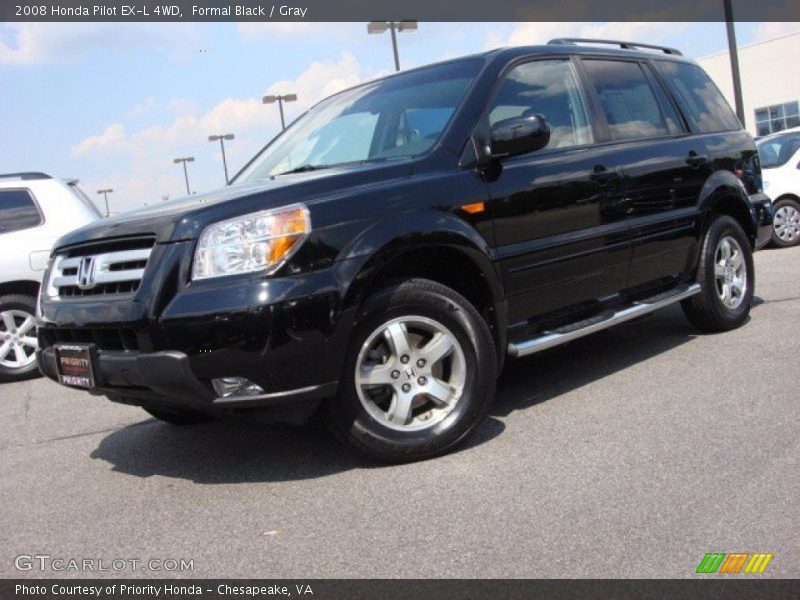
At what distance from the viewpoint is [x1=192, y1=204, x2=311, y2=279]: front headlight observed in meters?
3.32

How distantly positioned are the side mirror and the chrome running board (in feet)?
3.29

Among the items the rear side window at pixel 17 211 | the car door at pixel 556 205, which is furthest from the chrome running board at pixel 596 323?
the rear side window at pixel 17 211

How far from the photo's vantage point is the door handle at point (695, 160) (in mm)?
5534

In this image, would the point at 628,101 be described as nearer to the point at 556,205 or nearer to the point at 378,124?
the point at 556,205

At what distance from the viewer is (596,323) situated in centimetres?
458

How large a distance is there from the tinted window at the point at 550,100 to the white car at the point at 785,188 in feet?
23.4

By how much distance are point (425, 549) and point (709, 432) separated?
5.62 feet

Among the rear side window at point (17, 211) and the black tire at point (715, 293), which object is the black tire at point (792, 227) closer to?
the black tire at point (715, 293)

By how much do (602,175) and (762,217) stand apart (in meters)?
2.35

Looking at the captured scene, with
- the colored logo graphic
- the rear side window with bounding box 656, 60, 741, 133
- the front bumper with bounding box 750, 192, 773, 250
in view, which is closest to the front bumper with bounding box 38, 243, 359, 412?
the colored logo graphic

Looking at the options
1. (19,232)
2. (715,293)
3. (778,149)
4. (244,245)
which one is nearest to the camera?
→ (244,245)

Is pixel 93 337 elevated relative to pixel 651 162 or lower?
lower

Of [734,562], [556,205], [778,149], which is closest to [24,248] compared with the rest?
[556,205]

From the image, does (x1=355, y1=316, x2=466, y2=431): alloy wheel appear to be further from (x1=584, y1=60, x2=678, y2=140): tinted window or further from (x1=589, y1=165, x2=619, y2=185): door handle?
(x1=584, y1=60, x2=678, y2=140): tinted window
